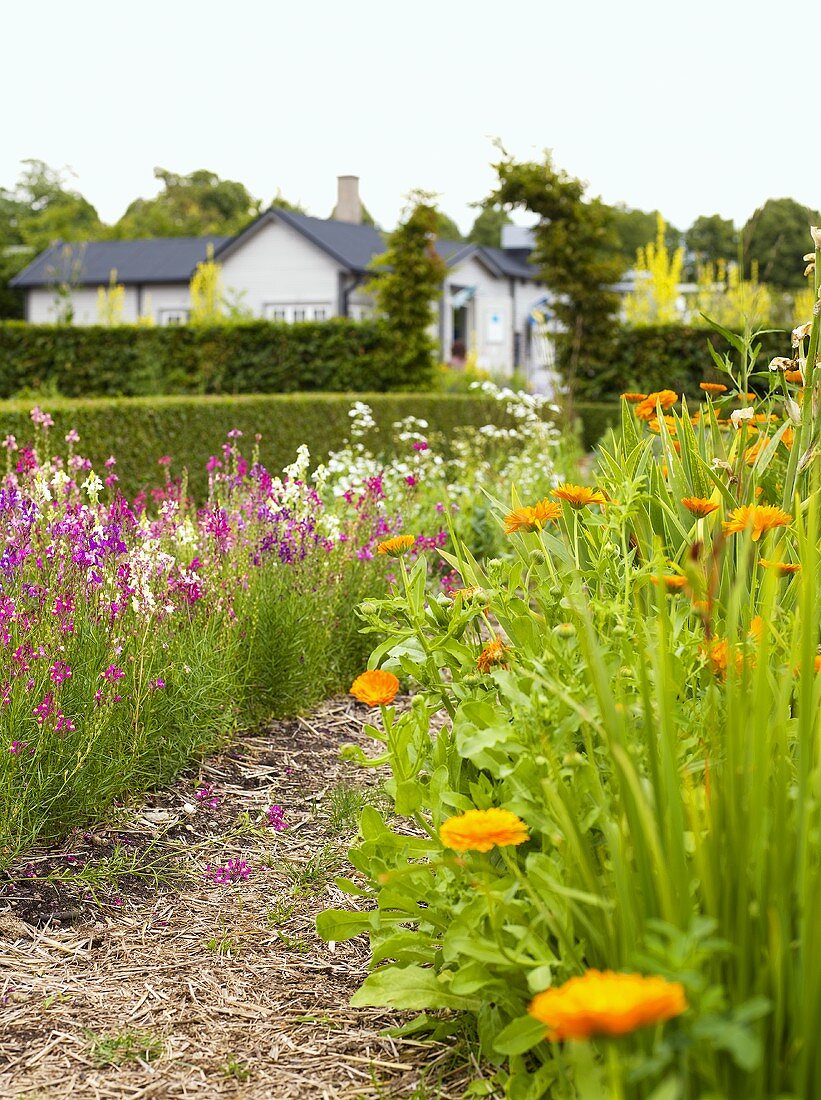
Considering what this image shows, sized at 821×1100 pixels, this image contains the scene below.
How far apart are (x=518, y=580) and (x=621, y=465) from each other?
0.81 meters

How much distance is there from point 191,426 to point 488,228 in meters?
52.6

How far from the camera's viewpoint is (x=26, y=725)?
2.94 metres

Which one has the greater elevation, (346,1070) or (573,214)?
(573,214)

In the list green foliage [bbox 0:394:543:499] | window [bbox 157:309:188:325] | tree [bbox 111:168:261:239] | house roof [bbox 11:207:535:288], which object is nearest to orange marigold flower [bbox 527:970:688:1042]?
green foliage [bbox 0:394:543:499]

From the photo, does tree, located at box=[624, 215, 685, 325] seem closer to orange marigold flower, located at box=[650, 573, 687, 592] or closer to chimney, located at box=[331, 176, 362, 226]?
chimney, located at box=[331, 176, 362, 226]

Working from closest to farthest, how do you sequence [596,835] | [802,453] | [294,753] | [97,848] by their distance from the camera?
1. [596,835]
2. [802,453]
3. [97,848]
4. [294,753]

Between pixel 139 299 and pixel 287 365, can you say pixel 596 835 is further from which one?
pixel 139 299

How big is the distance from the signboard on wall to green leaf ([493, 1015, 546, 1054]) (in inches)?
1311

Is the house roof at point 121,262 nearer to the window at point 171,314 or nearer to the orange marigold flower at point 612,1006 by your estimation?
the window at point 171,314

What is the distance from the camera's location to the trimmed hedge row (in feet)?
27.5

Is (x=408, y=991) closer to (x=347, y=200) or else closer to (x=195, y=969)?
(x=195, y=969)

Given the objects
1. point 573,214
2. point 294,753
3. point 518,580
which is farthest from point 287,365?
point 518,580

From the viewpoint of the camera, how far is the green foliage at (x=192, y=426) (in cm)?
839

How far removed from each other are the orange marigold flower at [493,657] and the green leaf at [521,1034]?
2.18 feet
